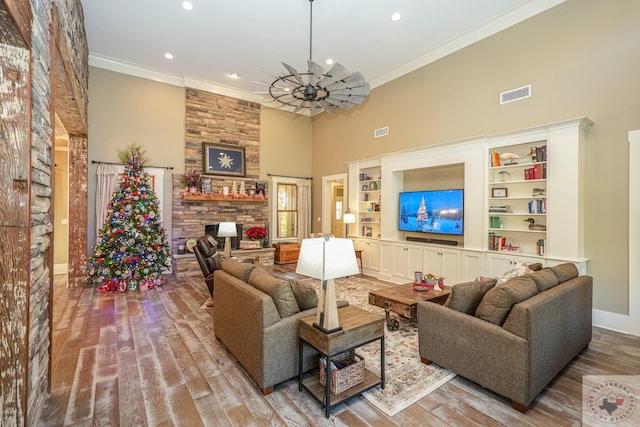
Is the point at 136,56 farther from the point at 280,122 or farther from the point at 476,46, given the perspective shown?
the point at 476,46

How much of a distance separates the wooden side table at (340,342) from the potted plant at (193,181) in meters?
5.46

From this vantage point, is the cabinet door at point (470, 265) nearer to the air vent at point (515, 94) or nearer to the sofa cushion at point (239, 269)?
the air vent at point (515, 94)

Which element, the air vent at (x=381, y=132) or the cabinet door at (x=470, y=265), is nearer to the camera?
the cabinet door at (x=470, y=265)

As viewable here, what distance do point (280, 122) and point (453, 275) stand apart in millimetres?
5964

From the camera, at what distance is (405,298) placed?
356 cm

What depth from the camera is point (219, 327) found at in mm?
3203

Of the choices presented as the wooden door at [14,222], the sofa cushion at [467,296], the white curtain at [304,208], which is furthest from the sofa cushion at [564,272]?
the white curtain at [304,208]

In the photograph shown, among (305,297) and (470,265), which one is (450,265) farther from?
(305,297)

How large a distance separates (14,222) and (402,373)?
2.96m

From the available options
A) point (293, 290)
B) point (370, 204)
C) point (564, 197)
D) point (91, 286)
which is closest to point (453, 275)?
point (564, 197)

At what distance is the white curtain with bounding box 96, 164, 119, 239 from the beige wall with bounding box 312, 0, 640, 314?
20.7 ft

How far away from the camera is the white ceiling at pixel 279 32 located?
175 inches

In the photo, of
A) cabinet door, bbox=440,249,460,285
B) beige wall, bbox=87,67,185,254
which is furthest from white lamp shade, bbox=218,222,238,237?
cabinet door, bbox=440,249,460,285

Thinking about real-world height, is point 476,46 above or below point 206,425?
above
